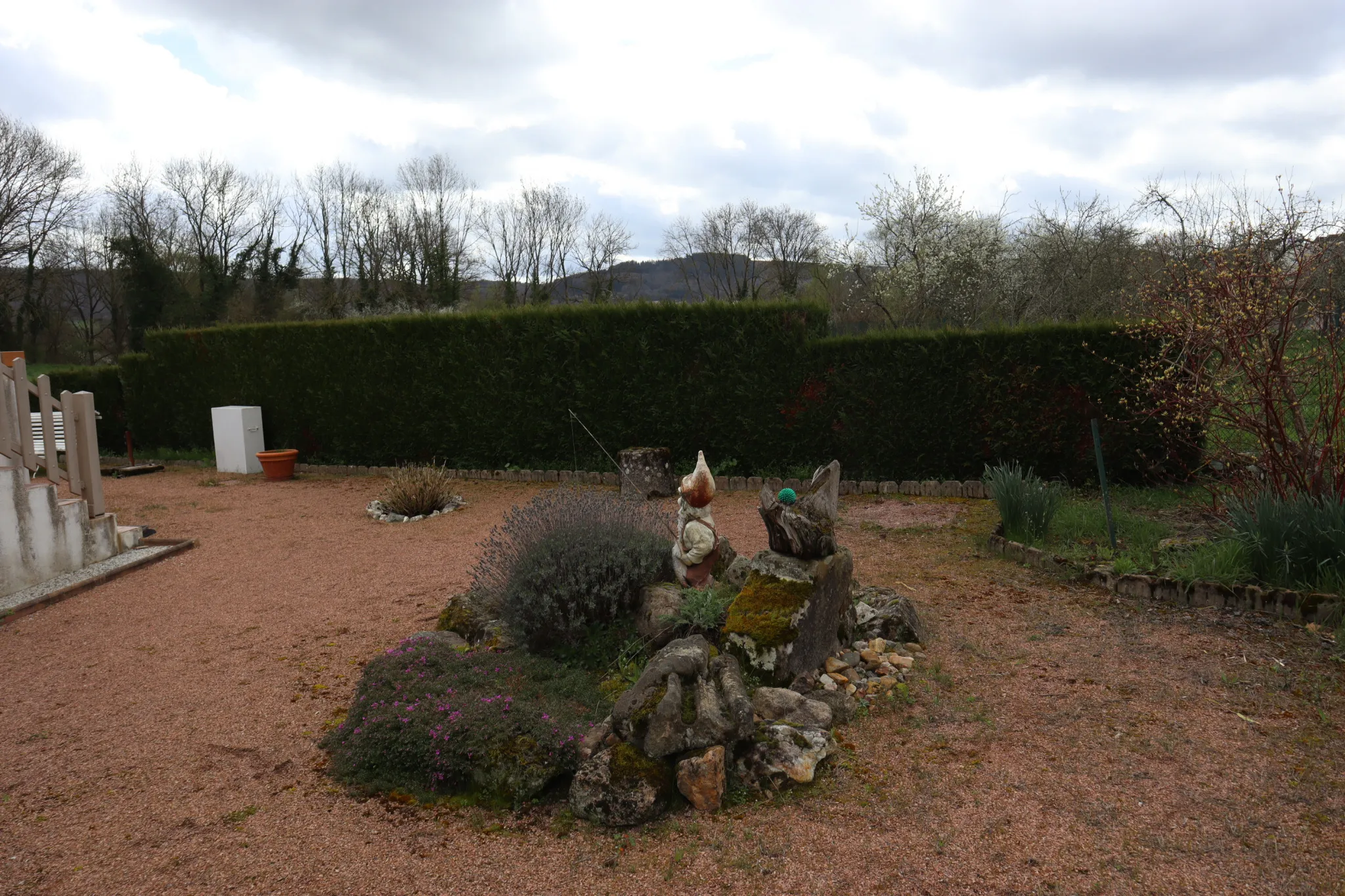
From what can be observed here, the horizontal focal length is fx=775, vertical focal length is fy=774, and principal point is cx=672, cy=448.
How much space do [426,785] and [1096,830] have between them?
8.48ft

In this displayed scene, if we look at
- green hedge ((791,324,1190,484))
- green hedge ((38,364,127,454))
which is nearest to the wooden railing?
green hedge ((791,324,1190,484))

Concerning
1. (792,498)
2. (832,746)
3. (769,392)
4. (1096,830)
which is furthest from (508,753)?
(769,392)

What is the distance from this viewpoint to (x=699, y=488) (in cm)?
449

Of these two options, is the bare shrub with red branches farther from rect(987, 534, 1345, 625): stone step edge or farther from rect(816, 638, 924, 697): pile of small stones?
rect(816, 638, 924, 697): pile of small stones

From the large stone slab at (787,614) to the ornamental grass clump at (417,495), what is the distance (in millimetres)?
6089

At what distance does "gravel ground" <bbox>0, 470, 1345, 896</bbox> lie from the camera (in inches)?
103

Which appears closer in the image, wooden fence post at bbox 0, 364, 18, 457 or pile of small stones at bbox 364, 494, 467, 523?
wooden fence post at bbox 0, 364, 18, 457

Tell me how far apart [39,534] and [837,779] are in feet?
22.8

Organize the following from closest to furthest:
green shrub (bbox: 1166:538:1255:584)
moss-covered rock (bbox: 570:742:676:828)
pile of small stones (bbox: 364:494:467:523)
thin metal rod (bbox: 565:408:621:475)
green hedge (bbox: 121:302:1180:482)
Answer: moss-covered rock (bbox: 570:742:676:828), green shrub (bbox: 1166:538:1255:584), green hedge (bbox: 121:302:1180:482), pile of small stones (bbox: 364:494:467:523), thin metal rod (bbox: 565:408:621:475)

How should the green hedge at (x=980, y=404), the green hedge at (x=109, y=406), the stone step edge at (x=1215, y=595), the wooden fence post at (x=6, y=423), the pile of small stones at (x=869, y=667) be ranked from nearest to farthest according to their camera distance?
the pile of small stones at (x=869, y=667) < the stone step edge at (x=1215, y=595) < the wooden fence post at (x=6, y=423) < the green hedge at (x=980, y=404) < the green hedge at (x=109, y=406)

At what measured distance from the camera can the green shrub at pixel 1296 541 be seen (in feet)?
15.2

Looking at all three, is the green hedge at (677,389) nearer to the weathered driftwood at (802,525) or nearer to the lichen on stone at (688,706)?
the weathered driftwood at (802,525)

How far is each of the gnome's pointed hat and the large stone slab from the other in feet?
1.72

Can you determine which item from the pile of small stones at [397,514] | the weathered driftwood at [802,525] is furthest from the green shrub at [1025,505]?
the pile of small stones at [397,514]
